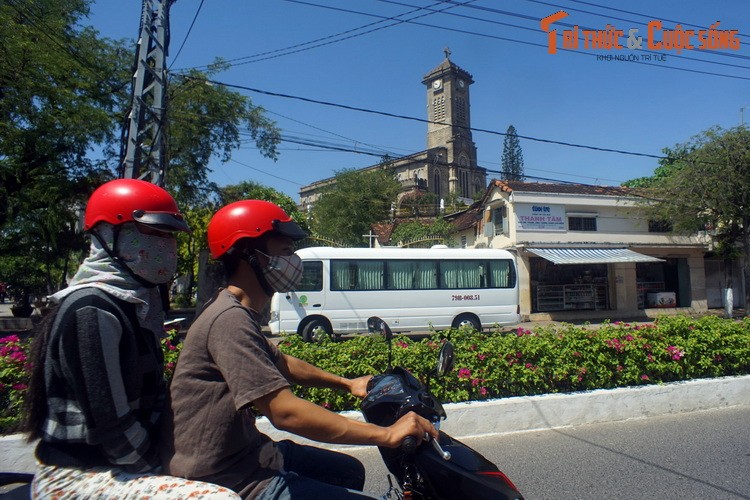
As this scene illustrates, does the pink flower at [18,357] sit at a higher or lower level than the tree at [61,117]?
lower

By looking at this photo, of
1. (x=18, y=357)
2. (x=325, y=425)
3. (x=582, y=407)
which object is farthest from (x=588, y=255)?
(x=325, y=425)

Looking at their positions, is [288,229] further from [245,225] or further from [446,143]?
[446,143]

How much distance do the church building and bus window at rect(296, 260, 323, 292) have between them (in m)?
49.7

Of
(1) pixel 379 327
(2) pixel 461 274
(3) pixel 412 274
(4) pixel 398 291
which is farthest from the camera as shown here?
(2) pixel 461 274

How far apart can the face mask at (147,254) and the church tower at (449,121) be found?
63222 millimetres

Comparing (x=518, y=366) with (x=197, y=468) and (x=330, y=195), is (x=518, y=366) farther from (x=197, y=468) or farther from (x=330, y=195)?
(x=330, y=195)

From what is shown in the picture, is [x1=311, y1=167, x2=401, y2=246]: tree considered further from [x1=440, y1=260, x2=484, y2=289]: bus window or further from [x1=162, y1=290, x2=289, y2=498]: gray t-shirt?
[x1=162, y1=290, x2=289, y2=498]: gray t-shirt

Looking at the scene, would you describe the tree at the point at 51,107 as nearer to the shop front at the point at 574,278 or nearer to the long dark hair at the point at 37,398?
the long dark hair at the point at 37,398

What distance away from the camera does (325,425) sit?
161 cm

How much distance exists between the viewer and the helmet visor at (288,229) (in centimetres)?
185

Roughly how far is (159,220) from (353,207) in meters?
32.0

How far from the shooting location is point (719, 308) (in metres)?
23.4

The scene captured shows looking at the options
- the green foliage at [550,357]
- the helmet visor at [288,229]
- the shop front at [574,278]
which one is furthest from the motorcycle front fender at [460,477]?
the shop front at [574,278]

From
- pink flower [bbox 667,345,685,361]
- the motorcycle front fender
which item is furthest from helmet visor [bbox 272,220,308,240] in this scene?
pink flower [bbox 667,345,685,361]
